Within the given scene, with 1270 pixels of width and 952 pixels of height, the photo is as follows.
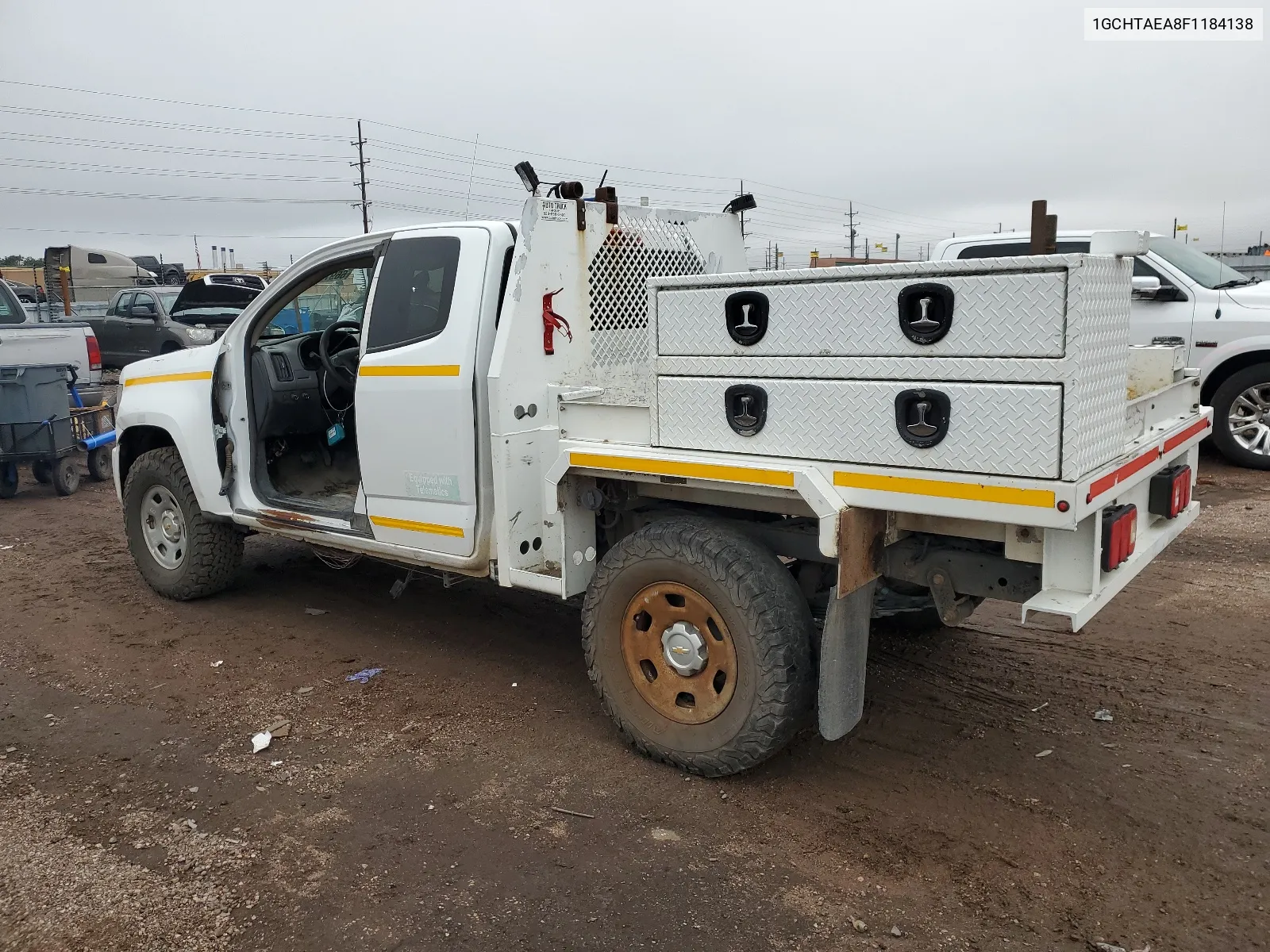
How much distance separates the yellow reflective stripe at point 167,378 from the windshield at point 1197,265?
8.25 m

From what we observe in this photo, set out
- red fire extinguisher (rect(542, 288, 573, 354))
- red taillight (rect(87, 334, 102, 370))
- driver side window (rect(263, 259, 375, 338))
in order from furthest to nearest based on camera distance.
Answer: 1. red taillight (rect(87, 334, 102, 370))
2. driver side window (rect(263, 259, 375, 338))
3. red fire extinguisher (rect(542, 288, 573, 354))

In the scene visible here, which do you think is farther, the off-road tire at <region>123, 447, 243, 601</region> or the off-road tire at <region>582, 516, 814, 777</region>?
the off-road tire at <region>123, 447, 243, 601</region>

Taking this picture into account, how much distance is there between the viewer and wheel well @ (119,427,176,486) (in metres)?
6.25

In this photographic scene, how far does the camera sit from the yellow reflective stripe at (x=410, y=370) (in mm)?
4367

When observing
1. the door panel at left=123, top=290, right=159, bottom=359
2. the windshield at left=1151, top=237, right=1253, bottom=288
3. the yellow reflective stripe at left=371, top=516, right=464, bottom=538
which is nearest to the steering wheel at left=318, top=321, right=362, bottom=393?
the yellow reflective stripe at left=371, top=516, right=464, bottom=538

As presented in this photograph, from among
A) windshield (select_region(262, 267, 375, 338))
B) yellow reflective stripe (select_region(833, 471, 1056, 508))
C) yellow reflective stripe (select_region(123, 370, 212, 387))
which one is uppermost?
windshield (select_region(262, 267, 375, 338))

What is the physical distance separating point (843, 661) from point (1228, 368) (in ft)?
24.0

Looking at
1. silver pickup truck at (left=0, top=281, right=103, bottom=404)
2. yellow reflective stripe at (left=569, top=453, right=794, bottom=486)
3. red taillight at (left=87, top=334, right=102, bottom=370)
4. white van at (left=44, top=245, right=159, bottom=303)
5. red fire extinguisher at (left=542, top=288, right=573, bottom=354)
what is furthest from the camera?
white van at (left=44, top=245, right=159, bottom=303)

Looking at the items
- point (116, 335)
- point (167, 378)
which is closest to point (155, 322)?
point (116, 335)

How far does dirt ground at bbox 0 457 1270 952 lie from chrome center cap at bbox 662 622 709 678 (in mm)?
459

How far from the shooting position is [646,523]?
423cm

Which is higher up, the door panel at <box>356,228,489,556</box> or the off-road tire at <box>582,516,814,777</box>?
the door panel at <box>356,228,489,556</box>

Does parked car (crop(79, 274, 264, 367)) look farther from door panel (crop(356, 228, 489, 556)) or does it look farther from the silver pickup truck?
door panel (crop(356, 228, 489, 556))

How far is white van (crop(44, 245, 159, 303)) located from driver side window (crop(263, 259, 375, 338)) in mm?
27556
